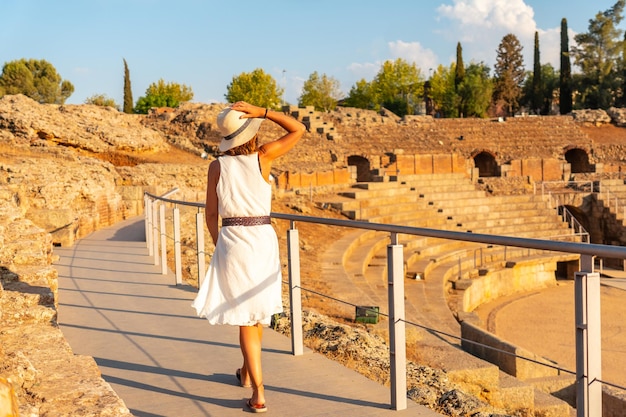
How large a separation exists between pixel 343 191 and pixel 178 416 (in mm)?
20700

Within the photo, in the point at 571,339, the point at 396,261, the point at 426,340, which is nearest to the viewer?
the point at 396,261

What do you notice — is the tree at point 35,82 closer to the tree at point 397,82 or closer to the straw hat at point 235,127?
the tree at point 397,82

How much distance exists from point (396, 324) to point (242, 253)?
92cm

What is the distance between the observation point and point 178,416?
347 cm

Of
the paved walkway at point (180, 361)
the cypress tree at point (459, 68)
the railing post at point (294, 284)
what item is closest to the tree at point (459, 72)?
the cypress tree at point (459, 68)

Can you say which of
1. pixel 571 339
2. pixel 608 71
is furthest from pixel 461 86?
pixel 571 339

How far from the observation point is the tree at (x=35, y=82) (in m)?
55.2

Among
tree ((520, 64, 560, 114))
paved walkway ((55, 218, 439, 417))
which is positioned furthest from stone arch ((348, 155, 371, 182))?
paved walkway ((55, 218, 439, 417))

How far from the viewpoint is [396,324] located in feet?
11.5

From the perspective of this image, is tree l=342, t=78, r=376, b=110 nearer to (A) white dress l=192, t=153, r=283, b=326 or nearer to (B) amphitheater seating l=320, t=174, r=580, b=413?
(B) amphitheater seating l=320, t=174, r=580, b=413

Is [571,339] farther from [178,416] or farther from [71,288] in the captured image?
[178,416]

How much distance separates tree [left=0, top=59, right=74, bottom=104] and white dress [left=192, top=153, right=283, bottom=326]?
56896 mm

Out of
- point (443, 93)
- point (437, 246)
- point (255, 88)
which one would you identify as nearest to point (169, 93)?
point (255, 88)

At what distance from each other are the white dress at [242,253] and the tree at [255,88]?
57.7 metres
